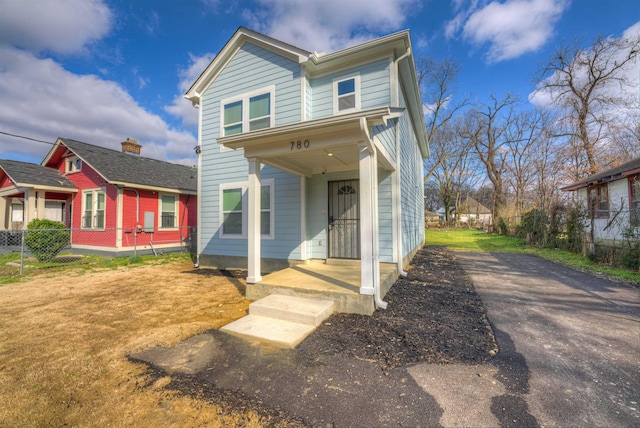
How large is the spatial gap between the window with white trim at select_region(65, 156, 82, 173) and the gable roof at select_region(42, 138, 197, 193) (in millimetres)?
533

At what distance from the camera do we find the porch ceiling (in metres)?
3.82

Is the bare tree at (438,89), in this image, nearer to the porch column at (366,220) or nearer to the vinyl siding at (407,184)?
the vinyl siding at (407,184)

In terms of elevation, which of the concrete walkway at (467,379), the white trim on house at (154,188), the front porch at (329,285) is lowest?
the concrete walkway at (467,379)

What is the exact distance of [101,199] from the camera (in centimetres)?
1088

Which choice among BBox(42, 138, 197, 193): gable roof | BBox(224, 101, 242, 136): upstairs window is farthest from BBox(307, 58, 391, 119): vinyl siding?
BBox(42, 138, 197, 193): gable roof

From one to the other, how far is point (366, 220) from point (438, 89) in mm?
24808

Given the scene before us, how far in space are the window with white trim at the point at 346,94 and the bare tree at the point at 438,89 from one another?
714 inches

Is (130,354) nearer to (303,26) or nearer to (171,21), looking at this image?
(171,21)

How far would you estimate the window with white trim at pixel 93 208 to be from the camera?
10.8 metres

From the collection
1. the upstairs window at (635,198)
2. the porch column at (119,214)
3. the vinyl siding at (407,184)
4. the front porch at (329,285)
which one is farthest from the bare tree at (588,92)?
the porch column at (119,214)

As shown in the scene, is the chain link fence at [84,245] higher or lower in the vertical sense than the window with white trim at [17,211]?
lower

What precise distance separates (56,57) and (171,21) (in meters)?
5.40

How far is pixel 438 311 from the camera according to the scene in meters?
4.29

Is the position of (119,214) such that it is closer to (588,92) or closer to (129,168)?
(129,168)
